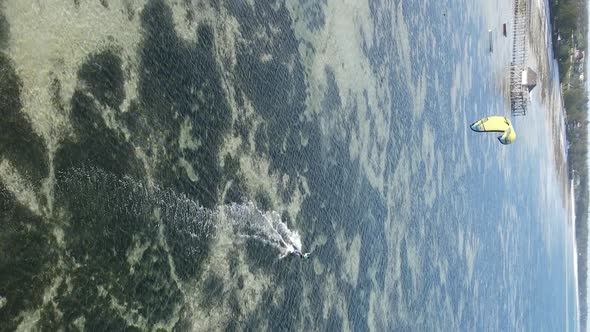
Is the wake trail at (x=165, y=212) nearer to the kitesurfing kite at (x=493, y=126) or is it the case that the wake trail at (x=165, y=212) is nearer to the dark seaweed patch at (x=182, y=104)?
Result: the dark seaweed patch at (x=182, y=104)

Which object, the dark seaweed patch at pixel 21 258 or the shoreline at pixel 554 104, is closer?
the dark seaweed patch at pixel 21 258

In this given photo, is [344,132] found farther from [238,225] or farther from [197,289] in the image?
[197,289]

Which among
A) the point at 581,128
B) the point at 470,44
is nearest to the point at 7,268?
the point at 470,44

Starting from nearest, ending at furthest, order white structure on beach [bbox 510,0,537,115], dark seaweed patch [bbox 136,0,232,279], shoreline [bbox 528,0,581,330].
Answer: dark seaweed patch [bbox 136,0,232,279] → white structure on beach [bbox 510,0,537,115] → shoreline [bbox 528,0,581,330]

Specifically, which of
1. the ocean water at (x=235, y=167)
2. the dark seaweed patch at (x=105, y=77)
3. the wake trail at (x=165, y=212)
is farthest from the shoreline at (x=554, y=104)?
the dark seaweed patch at (x=105, y=77)

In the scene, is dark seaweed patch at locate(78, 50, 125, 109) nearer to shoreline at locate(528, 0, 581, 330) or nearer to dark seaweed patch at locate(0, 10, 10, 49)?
dark seaweed patch at locate(0, 10, 10, 49)

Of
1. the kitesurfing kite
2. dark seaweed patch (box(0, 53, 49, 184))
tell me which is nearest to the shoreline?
the kitesurfing kite
